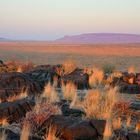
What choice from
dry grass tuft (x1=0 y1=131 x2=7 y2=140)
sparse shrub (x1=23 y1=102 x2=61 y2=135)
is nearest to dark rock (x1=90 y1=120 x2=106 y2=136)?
sparse shrub (x1=23 y1=102 x2=61 y2=135)

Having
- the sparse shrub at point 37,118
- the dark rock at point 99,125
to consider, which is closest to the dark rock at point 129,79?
the sparse shrub at point 37,118

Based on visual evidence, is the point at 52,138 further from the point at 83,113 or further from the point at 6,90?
the point at 6,90

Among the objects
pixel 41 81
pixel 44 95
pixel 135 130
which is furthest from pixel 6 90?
pixel 135 130

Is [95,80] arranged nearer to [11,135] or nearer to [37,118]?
[37,118]

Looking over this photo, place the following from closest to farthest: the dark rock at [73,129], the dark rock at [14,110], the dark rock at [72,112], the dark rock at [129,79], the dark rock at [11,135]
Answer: the dark rock at [11,135], the dark rock at [73,129], the dark rock at [14,110], the dark rock at [72,112], the dark rock at [129,79]

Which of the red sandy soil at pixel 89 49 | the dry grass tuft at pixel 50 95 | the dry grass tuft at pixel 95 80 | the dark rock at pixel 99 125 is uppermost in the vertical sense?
the dark rock at pixel 99 125

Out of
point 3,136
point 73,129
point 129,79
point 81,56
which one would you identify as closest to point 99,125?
point 73,129

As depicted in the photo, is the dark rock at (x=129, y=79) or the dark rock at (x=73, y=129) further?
the dark rock at (x=129, y=79)

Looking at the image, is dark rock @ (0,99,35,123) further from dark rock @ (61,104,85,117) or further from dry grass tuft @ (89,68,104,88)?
dry grass tuft @ (89,68,104,88)

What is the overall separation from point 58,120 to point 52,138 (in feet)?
4.00

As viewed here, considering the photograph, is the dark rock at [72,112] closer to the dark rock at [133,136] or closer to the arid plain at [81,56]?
the dark rock at [133,136]

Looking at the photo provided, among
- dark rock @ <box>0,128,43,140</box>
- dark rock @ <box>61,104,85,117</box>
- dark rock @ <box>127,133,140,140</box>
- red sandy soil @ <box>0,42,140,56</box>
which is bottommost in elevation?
red sandy soil @ <box>0,42,140,56</box>

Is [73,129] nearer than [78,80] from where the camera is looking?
Yes

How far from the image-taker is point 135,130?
36.5ft
